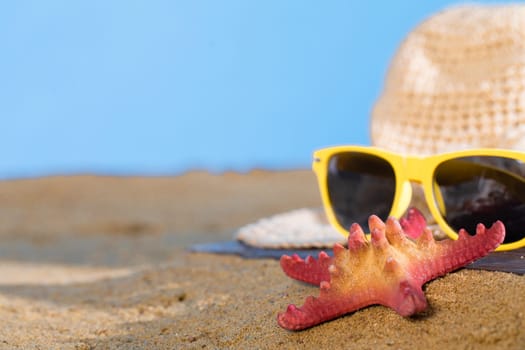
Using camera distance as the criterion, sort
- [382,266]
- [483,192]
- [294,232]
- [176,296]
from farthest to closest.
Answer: [294,232]
[176,296]
[483,192]
[382,266]

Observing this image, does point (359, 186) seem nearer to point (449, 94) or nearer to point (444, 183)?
point (444, 183)

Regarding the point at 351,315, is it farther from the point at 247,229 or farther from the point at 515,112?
the point at 247,229

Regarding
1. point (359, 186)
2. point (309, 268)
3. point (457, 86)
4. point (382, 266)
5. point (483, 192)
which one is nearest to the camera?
point (382, 266)

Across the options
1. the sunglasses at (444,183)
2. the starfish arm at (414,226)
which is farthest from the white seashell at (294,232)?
the starfish arm at (414,226)

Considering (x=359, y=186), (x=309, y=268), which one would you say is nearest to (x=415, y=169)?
(x=359, y=186)

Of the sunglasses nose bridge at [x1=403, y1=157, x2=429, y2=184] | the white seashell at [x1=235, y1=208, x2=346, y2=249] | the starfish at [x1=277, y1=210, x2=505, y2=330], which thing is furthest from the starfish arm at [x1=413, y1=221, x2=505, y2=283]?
the white seashell at [x1=235, y1=208, x2=346, y2=249]

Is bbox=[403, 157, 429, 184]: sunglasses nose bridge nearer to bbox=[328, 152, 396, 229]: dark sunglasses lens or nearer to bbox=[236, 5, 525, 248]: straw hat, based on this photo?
bbox=[328, 152, 396, 229]: dark sunglasses lens
